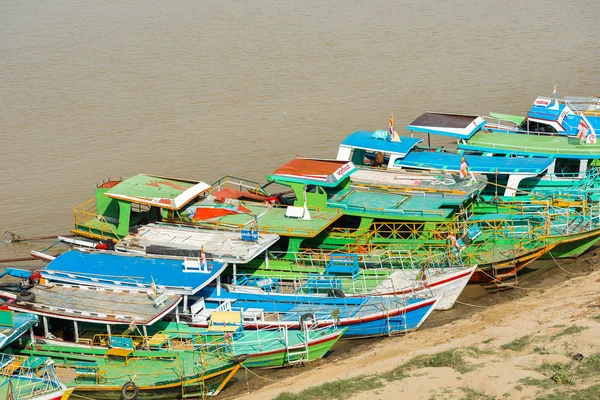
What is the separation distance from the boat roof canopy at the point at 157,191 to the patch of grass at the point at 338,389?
9621 millimetres

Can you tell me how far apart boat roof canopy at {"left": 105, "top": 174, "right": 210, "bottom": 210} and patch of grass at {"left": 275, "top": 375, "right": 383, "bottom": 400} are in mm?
9621

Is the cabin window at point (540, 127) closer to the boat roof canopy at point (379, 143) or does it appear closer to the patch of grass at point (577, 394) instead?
the boat roof canopy at point (379, 143)

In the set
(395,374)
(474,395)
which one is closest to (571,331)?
(474,395)

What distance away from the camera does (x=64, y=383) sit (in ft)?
77.5

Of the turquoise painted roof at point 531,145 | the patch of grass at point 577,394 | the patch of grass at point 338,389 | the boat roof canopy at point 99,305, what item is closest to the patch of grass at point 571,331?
the patch of grass at point 577,394

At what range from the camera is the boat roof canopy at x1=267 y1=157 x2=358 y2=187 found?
100 ft

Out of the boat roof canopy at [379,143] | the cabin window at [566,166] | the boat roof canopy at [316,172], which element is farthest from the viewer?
the cabin window at [566,166]

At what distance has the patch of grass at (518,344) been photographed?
870 inches

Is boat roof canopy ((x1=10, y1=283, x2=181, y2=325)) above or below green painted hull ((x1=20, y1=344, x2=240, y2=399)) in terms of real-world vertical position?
above

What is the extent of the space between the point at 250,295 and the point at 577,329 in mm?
9587

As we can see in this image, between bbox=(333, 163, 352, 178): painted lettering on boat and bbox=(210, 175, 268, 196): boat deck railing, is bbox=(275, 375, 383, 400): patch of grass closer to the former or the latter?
bbox=(333, 163, 352, 178): painted lettering on boat

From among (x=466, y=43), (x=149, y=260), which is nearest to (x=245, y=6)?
(x=466, y=43)

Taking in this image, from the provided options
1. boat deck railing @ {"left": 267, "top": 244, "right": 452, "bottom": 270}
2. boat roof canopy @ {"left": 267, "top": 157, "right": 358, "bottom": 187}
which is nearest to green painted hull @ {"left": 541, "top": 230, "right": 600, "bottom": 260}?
boat deck railing @ {"left": 267, "top": 244, "right": 452, "bottom": 270}

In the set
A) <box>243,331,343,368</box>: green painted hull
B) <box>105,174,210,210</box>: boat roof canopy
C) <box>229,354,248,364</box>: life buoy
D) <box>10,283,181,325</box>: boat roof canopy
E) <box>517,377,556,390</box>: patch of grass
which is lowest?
<box>243,331,343,368</box>: green painted hull
